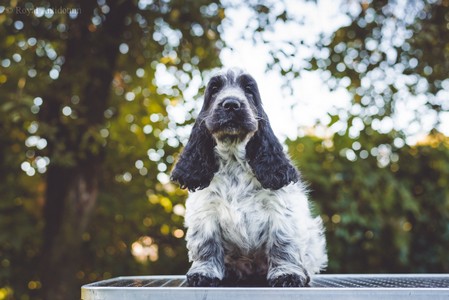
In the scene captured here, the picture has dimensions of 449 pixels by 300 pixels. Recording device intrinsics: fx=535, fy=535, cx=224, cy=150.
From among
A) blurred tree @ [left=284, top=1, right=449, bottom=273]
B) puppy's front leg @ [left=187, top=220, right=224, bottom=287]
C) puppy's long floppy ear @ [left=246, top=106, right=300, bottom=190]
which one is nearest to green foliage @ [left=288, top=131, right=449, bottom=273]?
blurred tree @ [left=284, top=1, right=449, bottom=273]

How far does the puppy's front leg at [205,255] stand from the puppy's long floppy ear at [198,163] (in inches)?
7.4

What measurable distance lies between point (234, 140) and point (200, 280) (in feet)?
2.04

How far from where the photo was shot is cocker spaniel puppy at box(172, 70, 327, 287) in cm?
232

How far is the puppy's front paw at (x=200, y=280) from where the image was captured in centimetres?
226

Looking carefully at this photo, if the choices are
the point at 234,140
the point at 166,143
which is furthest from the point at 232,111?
the point at 166,143

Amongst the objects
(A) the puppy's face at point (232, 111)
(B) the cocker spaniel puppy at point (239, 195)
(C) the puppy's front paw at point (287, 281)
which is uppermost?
(A) the puppy's face at point (232, 111)

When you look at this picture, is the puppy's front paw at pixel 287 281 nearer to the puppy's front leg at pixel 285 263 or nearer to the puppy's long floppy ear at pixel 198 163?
the puppy's front leg at pixel 285 263

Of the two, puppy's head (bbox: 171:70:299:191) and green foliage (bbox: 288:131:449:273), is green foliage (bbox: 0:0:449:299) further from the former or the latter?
puppy's head (bbox: 171:70:299:191)

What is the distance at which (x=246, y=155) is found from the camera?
2.42 meters

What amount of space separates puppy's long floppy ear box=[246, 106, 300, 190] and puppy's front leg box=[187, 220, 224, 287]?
0.33 meters

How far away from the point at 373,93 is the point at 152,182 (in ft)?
7.23

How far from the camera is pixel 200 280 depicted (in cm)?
226

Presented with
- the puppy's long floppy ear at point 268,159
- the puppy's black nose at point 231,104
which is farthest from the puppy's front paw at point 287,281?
the puppy's black nose at point 231,104

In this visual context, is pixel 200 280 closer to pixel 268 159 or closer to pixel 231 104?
pixel 268 159
